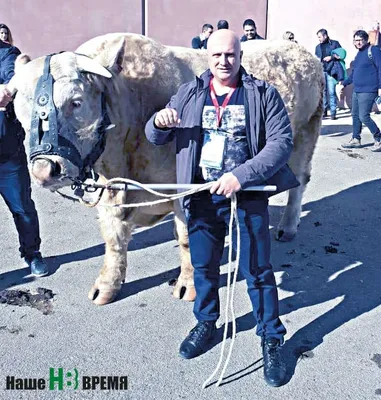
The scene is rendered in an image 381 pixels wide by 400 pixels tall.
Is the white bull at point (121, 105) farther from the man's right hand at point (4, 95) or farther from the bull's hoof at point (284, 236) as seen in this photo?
the bull's hoof at point (284, 236)

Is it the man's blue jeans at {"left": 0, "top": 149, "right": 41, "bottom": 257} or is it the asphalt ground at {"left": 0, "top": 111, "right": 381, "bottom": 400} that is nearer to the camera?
the asphalt ground at {"left": 0, "top": 111, "right": 381, "bottom": 400}

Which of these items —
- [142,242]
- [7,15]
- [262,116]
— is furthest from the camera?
[7,15]

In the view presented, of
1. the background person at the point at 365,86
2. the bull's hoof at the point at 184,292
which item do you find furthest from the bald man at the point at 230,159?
the background person at the point at 365,86

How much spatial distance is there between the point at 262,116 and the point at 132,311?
1.79 m

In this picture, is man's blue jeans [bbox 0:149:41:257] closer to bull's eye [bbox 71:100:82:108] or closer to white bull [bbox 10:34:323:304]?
white bull [bbox 10:34:323:304]

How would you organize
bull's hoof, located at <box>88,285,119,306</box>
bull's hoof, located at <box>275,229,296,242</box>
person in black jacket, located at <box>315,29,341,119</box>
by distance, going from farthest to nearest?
1. person in black jacket, located at <box>315,29,341,119</box>
2. bull's hoof, located at <box>275,229,296,242</box>
3. bull's hoof, located at <box>88,285,119,306</box>

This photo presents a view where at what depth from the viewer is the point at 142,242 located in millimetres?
5062

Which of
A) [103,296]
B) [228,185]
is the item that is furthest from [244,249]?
[103,296]

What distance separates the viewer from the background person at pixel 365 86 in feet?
29.6

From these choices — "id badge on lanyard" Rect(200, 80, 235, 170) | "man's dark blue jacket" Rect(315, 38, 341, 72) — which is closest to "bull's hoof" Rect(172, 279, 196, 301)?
"id badge on lanyard" Rect(200, 80, 235, 170)

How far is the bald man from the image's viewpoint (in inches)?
107

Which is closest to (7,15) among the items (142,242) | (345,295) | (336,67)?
(336,67)

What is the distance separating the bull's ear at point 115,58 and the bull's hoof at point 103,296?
1.61m

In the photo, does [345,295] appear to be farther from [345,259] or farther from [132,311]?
[132,311]
